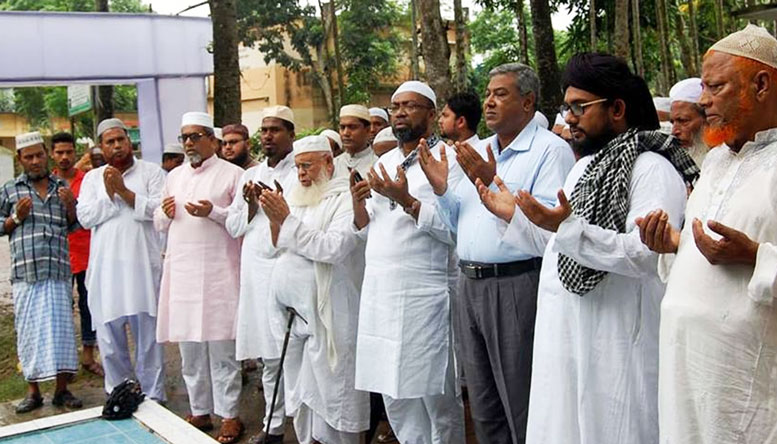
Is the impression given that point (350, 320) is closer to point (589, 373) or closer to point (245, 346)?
point (245, 346)

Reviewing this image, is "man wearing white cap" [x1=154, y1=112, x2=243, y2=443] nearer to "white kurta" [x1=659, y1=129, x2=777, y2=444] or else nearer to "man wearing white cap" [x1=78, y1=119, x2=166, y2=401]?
"man wearing white cap" [x1=78, y1=119, x2=166, y2=401]

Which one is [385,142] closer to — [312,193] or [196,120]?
[312,193]

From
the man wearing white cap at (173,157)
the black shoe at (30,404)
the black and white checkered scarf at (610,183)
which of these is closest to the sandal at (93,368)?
the black shoe at (30,404)

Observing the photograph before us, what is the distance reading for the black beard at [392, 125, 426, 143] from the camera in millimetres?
4340

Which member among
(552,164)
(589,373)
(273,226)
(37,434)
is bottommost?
(37,434)

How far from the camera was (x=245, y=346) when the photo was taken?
16.6 ft

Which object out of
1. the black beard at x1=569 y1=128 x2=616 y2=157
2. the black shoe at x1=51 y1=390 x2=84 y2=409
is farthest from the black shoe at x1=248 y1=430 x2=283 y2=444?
the black beard at x1=569 y1=128 x2=616 y2=157

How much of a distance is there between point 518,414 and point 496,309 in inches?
18.5

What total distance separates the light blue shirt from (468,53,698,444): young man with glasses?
393 millimetres

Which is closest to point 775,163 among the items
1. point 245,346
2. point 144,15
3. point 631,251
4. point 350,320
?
point 631,251

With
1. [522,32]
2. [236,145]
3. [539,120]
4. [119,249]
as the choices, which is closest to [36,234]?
[119,249]

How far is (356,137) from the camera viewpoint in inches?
222

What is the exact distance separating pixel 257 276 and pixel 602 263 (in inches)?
111

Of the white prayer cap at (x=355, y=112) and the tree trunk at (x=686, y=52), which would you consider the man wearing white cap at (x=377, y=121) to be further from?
the tree trunk at (x=686, y=52)
